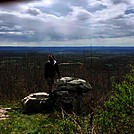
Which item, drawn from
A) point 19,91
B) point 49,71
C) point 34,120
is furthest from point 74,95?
point 19,91

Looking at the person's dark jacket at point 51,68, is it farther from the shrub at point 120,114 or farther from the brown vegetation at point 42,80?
the shrub at point 120,114

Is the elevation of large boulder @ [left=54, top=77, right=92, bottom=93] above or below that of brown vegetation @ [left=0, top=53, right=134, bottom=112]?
above

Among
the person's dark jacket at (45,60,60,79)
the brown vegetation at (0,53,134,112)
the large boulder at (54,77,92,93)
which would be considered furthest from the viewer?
the brown vegetation at (0,53,134,112)

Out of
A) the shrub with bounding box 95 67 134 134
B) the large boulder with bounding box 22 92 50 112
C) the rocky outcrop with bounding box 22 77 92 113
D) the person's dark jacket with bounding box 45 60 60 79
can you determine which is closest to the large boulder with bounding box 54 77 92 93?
the rocky outcrop with bounding box 22 77 92 113

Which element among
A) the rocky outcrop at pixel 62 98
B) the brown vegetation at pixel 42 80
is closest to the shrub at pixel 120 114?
the brown vegetation at pixel 42 80

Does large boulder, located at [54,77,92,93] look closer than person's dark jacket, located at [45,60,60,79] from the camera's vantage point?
No

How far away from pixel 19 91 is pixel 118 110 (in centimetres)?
1442

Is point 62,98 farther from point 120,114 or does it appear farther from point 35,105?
point 120,114

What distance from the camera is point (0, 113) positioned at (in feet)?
45.4

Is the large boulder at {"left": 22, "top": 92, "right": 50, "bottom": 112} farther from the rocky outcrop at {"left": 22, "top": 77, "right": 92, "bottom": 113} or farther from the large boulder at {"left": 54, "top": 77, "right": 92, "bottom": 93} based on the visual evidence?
the large boulder at {"left": 54, "top": 77, "right": 92, "bottom": 93}

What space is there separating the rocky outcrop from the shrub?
803 centimetres

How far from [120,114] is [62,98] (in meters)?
8.62

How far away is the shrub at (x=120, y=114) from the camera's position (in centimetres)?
589

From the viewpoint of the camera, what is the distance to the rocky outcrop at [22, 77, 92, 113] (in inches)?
567
